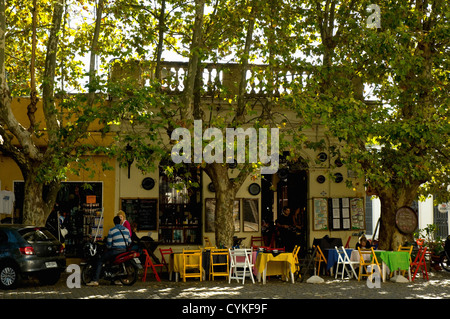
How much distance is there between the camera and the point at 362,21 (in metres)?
18.7

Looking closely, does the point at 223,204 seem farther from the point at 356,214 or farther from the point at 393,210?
the point at 356,214

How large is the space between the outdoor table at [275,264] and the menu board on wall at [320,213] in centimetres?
476

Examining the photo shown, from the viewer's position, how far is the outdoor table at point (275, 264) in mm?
16562

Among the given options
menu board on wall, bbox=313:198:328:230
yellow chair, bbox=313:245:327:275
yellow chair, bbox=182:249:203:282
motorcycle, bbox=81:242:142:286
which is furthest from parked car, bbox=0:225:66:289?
menu board on wall, bbox=313:198:328:230

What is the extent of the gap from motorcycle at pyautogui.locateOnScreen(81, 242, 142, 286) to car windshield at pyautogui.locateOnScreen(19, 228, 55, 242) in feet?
3.65

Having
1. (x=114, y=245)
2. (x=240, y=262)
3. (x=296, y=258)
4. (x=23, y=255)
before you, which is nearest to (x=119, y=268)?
(x=114, y=245)

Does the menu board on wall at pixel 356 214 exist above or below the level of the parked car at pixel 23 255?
above

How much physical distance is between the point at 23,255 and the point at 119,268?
217 centimetres

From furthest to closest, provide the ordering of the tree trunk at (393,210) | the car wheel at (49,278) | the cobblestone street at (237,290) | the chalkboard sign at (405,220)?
the tree trunk at (393,210), the chalkboard sign at (405,220), the car wheel at (49,278), the cobblestone street at (237,290)

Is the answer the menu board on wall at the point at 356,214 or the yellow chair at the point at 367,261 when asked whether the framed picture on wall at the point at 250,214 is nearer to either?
the menu board on wall at the point at 356,214

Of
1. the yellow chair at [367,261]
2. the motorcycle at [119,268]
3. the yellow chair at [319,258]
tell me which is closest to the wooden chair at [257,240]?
the yellow chair at [319,258]

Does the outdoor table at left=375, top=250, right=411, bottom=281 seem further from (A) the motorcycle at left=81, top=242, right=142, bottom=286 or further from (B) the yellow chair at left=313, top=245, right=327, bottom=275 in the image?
(A) the motorcycle at left=81, top=242, right=142, bottom=286

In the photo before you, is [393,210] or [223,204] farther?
[393,210]

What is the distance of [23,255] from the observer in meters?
14.8
